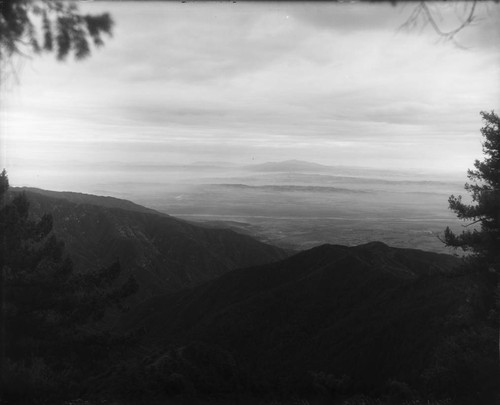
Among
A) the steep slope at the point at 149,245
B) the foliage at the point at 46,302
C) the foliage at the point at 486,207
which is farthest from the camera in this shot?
the steep slope at the point at 149,245

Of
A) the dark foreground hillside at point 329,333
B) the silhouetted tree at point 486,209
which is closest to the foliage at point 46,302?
the dark foreground hillside at point 329,333

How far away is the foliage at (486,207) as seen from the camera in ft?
29.0

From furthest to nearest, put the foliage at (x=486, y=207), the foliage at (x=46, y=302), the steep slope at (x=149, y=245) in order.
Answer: the steep slope at (x=149, y=245) → the foliage at (x=486, y=207) → the foliage at (x=46, y=302)

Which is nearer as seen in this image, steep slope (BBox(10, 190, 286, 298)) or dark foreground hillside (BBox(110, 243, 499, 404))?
dark foreground hillside (BBox(110, 243, 499, 404))

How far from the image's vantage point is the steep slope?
241 feet

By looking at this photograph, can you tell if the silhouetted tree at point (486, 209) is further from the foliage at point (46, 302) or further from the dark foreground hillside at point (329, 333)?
the foliage at point (46, 302)

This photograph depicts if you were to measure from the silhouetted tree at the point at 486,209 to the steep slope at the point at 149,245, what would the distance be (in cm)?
6491

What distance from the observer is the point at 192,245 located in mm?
89688

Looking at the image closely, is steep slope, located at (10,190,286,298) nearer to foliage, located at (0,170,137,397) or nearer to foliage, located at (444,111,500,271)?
foliage, located at (0,170,137,397)

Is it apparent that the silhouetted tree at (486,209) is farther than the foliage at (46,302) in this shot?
Yes

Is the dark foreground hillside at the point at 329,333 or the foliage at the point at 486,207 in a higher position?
the foliage at the point at 486,207

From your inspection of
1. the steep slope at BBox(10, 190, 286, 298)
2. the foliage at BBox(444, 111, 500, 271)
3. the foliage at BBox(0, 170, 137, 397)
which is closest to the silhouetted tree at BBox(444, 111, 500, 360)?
the foliage at BBox(444, 111, 500, 271)

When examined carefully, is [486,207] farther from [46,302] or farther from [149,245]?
[149,245]

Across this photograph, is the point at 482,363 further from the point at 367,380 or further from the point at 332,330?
the point at 332,330
